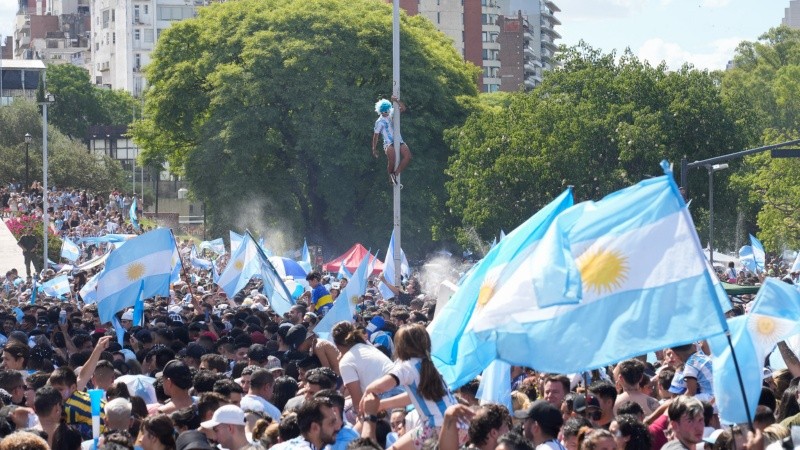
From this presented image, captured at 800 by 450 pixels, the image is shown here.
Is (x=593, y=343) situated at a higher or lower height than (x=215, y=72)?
lower

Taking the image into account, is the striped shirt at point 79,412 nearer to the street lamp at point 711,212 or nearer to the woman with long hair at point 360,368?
the woman with long hair at point 360,368

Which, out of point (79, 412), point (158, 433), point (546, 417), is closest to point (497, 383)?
point (546, 417)

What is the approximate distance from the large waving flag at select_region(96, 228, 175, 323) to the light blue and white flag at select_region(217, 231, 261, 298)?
4.76 m

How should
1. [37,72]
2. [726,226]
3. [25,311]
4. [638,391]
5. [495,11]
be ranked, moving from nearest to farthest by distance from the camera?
[638,391], [25,311], [726,226], [37,72], [495,11]

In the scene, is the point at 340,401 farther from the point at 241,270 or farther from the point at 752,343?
the point at 241,270

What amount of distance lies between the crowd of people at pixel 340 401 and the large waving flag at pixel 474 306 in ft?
1.07

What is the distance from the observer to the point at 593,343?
956 cm

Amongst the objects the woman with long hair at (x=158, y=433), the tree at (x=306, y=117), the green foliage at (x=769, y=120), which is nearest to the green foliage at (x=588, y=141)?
the green foliage at (x=769, y=120)

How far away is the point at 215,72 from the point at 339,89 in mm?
5076

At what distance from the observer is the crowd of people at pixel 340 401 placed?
29.6ft

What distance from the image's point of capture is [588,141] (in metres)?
53.2

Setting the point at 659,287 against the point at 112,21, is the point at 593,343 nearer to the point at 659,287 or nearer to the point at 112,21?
the point at 659,287

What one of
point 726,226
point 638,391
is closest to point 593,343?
point 638,391

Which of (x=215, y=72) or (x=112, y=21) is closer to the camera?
(x=215, y=72)
